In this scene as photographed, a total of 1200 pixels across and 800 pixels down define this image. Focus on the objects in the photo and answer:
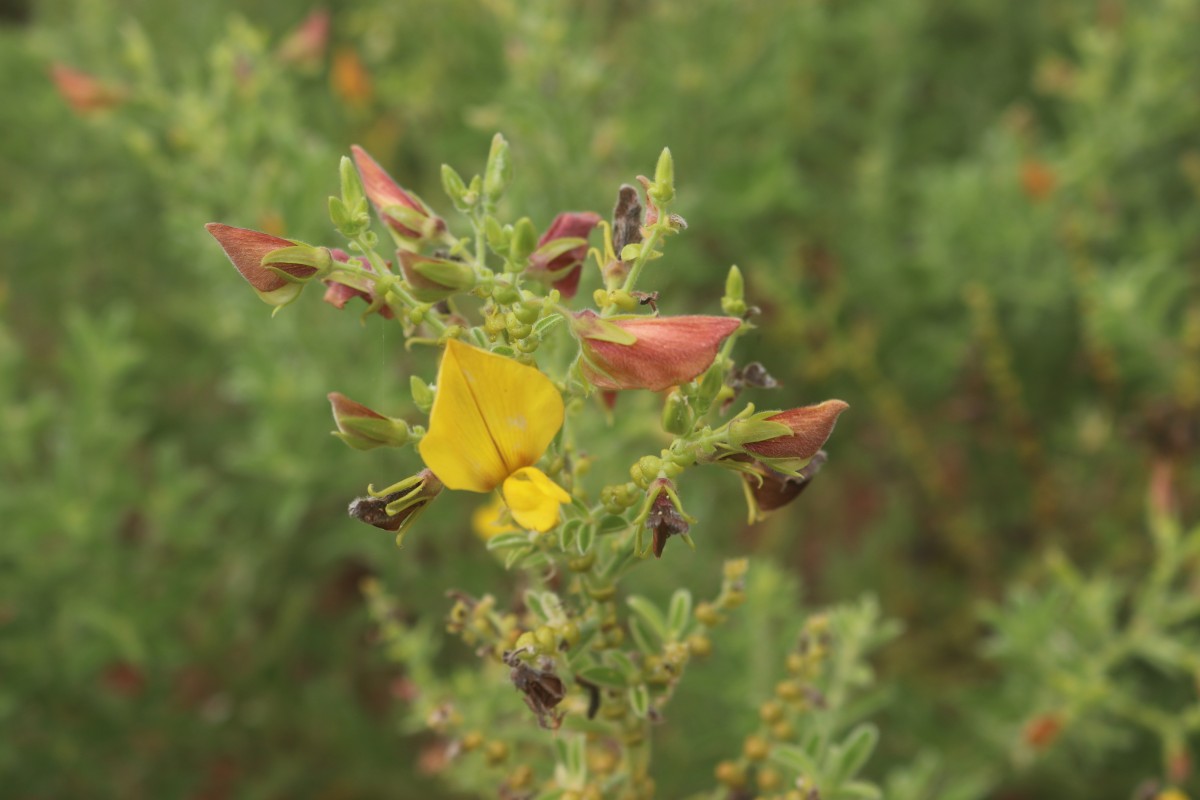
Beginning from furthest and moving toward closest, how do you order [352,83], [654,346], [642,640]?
[352,83]
[642,640]
[654,346]

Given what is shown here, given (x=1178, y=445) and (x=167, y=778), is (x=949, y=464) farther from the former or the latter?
(x=167, y=778)

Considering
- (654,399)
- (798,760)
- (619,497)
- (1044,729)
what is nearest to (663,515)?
(619,497)

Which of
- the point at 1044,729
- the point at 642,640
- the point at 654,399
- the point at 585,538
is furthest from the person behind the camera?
the point at 654,399

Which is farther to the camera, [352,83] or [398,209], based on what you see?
[352,83]

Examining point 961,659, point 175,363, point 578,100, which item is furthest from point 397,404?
point 961,659

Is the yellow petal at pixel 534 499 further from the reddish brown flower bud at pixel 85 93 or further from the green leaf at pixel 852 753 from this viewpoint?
the reddish brown flower bud at pixel 85 93

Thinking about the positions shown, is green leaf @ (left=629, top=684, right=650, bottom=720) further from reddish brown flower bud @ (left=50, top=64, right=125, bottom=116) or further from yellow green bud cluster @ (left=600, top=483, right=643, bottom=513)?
reddish brown flower bud @ (left=50, top=64, right=125, bottom=116)

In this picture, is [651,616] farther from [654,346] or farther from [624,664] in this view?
[654,346]
